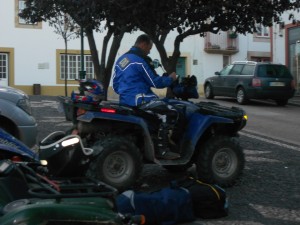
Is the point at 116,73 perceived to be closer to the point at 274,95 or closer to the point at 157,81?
the point at 157,81

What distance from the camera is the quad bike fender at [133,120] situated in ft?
20.2

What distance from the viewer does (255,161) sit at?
8875 mm

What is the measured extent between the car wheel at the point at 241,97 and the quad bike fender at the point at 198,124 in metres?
14.4

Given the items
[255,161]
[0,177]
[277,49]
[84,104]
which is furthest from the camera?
[277,49]

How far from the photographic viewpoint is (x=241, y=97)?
21172 millimetres

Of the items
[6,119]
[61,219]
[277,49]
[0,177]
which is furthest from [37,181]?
[277,49]

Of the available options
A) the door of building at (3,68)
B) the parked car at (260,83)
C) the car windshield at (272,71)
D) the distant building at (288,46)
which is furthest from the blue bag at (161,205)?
the door of building at (3,68)

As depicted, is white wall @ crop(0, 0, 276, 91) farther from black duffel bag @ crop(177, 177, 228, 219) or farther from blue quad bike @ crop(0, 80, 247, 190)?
black duffel bag @ crop(177, 177, 228, 219)

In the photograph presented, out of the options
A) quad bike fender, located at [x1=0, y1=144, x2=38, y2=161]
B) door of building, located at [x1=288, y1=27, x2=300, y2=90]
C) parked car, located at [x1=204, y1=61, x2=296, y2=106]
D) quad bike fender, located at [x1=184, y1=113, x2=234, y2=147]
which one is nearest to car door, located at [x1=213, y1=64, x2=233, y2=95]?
parked car, located at [x1=204, y1=61, x2=296, y2=106]

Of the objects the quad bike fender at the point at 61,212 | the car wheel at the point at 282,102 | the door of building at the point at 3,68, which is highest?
the door of building at the point at 3,68

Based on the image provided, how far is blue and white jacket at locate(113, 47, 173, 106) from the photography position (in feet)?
21.6

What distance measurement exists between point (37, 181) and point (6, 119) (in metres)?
4.25

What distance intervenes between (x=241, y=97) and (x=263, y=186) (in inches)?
564

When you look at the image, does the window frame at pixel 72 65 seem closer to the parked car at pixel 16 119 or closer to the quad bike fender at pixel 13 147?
the parked car at pixel 16 119
